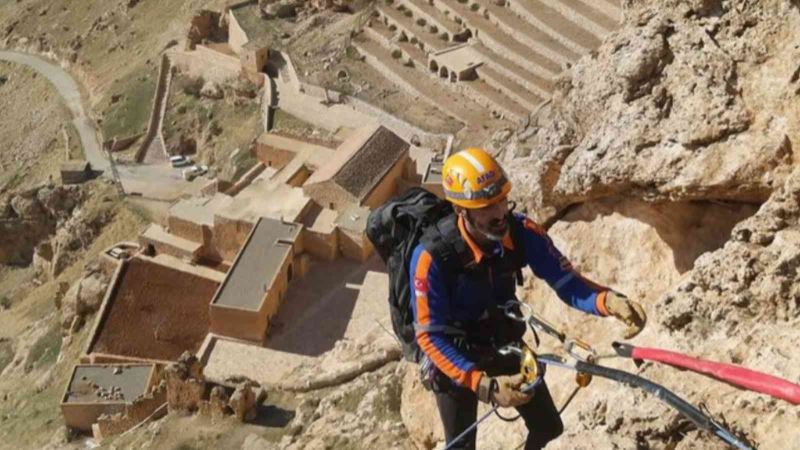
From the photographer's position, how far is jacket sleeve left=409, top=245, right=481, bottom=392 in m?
6.07

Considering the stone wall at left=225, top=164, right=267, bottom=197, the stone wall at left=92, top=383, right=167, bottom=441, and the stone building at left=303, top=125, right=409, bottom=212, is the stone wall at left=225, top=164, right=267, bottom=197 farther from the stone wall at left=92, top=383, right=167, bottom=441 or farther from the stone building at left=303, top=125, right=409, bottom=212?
the stone wall at left=92, top=383, right=167, bottom=441

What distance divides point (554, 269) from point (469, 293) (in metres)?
0.59

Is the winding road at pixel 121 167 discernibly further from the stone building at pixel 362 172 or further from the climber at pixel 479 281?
the climber at pixel 479 281

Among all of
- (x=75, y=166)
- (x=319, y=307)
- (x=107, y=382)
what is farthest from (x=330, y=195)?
(x=75, y=166)

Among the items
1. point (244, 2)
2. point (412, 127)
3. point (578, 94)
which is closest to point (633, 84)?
point (578, 94)

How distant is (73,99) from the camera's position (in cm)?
4497

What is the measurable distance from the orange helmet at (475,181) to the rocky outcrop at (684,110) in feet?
6.76

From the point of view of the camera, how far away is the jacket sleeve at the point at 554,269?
629 centimetres

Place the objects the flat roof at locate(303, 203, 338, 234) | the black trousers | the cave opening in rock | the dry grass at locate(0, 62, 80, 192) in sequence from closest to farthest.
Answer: the black trousers < the cave opening in rock < the flat roof at locate(303, 203, 338, 234) < the dry grass at locate(0, 62, 80, 192)

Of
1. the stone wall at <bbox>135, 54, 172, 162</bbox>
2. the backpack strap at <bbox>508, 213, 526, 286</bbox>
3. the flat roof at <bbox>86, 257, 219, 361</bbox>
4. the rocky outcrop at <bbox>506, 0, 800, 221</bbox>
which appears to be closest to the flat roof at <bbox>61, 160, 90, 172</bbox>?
the stone wall at <bbox>135, 54, 172, 162</bbox>

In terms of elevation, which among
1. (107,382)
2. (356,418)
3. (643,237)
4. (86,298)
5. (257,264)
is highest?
(643,237)

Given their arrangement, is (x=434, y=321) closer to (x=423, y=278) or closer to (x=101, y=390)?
(x=423, y=278)

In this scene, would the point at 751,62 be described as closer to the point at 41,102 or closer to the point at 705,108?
the point at 705,108

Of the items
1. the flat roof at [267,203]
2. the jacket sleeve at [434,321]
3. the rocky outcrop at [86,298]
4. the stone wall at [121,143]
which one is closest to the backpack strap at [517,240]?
the jacket sleeve at [434,321]
